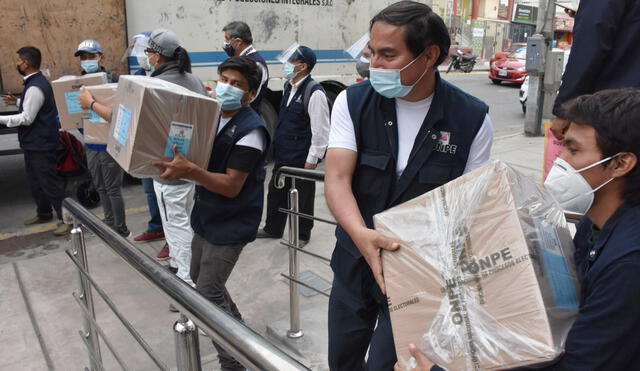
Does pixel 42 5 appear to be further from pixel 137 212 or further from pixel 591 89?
pixel 591 89

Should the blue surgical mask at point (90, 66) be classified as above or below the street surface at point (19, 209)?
above

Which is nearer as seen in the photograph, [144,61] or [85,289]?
[85,289]

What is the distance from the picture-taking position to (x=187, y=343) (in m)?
1.59

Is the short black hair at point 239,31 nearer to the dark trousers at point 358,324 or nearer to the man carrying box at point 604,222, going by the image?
the dark trousers at point 358,324

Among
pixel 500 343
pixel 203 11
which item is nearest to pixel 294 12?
pixel 203 11

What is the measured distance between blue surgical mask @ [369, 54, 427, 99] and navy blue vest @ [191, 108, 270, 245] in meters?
0.99

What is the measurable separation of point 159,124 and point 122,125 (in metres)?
0.26

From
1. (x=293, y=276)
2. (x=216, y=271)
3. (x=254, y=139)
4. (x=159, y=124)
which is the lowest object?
(x=293, y=276)

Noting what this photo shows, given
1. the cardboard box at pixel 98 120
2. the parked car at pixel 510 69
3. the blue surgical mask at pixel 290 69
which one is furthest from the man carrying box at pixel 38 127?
the parked car at pixel 510 69

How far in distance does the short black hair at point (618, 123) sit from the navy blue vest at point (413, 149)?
1.61 ft

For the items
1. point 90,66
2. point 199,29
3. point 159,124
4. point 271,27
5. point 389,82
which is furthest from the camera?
point 271,27

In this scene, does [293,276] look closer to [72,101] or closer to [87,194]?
[72,101]

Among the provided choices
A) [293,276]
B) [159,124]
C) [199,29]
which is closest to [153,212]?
[293,276]

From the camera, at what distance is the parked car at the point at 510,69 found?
18.0 meters
